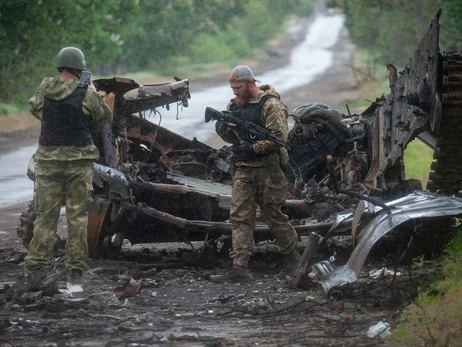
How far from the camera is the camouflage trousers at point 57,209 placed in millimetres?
8055

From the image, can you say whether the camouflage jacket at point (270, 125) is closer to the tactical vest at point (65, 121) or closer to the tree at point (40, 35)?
the tactical vest at point (65, 121)

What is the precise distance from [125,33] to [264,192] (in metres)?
29.1

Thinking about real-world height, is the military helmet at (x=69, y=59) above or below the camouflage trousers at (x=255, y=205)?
above

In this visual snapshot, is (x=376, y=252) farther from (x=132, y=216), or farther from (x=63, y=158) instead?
(x=63, y=158)

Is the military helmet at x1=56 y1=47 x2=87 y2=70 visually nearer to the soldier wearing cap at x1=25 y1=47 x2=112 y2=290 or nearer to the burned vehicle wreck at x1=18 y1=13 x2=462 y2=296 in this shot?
the soldier wearing cap at x1=25 y1=47 x2=112 y2=290

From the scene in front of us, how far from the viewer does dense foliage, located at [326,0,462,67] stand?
97.8 ft

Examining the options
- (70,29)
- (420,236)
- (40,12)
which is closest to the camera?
(420,236)

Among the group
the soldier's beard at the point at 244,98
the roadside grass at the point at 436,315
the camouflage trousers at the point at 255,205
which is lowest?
the roadside grass at the point at 436,315

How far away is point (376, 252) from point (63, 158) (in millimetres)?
3282

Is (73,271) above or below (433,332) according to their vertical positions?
above

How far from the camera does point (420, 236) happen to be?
8.82 meters

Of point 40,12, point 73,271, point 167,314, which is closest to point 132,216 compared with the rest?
point 73,271

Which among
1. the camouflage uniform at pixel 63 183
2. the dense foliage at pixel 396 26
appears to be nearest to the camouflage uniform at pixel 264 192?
the camouflage uniform at pixel 63 183

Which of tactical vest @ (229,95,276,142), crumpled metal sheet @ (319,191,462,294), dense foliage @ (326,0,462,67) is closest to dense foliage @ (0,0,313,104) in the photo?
dense foliage @ (326,0,462,67)
